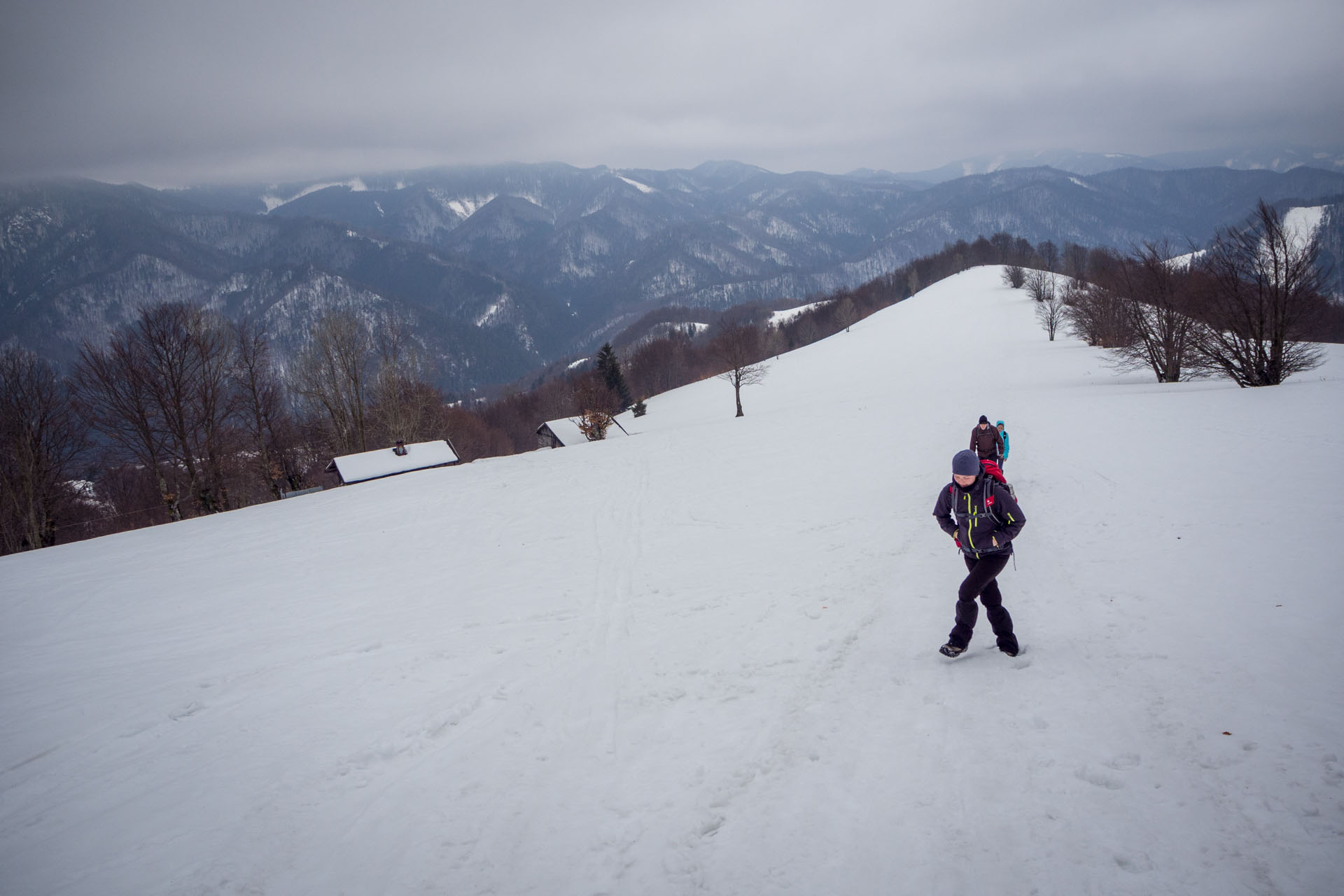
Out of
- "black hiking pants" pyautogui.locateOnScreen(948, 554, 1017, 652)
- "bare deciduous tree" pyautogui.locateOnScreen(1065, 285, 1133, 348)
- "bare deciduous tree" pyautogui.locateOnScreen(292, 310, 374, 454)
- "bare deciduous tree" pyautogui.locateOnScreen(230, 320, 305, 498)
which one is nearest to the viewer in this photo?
"black hiking pants" pyautogui.locateOnScreen(948, 554, 1017, 652)

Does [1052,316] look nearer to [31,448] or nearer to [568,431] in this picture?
[568,431]

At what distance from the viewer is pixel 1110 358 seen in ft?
111

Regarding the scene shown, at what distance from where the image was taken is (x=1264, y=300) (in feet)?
63.9

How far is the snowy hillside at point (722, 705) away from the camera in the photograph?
14.1 ft

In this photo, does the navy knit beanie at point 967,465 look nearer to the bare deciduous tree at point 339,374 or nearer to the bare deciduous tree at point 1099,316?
the bare deciduous tree at point 1099,316

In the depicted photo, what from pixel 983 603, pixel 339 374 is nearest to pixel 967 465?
pixel 983 603

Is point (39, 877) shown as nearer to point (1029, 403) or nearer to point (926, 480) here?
point (926, 480)

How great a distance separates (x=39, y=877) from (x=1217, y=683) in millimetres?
10557

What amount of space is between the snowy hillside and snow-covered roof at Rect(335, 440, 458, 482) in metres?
19.0

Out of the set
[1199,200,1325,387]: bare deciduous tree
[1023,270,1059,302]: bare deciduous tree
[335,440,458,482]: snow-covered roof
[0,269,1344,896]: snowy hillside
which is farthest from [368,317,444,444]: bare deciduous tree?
[1023,270,1059,302]: bare deciduous tree

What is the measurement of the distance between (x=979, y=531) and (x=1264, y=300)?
22500 mm

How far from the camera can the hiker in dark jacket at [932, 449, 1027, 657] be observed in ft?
19.6

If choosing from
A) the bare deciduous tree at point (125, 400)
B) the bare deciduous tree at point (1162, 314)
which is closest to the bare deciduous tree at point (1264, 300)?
the bare deciduous tree at point (1162, 314)

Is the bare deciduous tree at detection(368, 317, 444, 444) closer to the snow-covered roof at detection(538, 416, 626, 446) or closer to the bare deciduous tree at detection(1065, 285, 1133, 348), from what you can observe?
the snow-covered roof at detection(538, 416, 626, 446)
